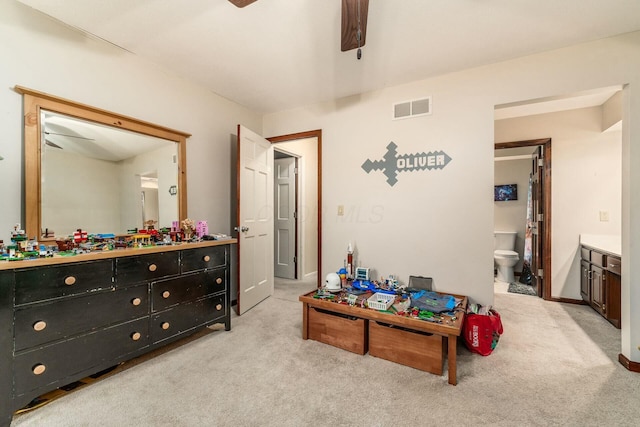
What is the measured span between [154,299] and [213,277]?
0.51m

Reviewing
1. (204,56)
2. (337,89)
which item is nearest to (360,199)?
(337,89)

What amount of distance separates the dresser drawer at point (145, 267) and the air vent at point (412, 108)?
249cm

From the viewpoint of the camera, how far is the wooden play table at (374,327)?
178 cm

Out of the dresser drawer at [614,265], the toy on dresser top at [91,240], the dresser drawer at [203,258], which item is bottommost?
the dresser drawer at [614,265]

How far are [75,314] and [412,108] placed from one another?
10.3 ft

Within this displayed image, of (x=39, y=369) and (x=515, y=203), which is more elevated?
(x=515, y=203)

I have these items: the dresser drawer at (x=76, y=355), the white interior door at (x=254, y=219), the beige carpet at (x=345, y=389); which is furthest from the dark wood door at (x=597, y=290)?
the dresser drawer at (x=76, y=355)

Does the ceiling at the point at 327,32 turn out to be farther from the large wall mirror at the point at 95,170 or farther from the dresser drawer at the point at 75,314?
the dresser drawer at the point at 75,314

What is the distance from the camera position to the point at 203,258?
2270 mm

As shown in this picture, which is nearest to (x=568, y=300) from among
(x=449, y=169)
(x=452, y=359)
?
(x=449, y=169)

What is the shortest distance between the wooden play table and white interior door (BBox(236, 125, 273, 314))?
1014 mm

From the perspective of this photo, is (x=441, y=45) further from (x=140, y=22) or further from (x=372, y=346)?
(x=372, y=346)

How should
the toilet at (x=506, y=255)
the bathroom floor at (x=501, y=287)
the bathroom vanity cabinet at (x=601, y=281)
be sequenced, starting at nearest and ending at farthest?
the bathroom vanity cabinet at (x=601, y=281)
the bathroom floor at (x=501, y=287)
the toilet at (x=506, y=255)

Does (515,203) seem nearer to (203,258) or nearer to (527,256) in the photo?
(527,256)
